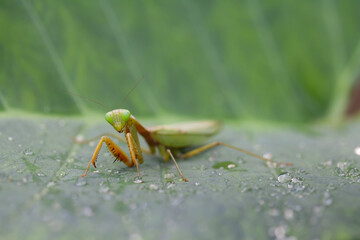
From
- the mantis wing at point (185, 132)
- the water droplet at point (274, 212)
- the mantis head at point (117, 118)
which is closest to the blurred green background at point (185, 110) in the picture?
the water droplet at point (274, 212)

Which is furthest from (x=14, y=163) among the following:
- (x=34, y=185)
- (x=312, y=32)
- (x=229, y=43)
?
(x=312, y=32)

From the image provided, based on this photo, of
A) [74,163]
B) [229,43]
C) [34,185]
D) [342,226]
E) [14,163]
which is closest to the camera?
[342,226]

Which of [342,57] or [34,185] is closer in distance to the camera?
[34,185]

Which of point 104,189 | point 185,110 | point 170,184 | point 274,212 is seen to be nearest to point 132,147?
point 170,184

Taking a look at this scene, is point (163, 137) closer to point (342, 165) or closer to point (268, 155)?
point (268, 155)

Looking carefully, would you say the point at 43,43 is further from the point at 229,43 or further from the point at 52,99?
the point at 229,43

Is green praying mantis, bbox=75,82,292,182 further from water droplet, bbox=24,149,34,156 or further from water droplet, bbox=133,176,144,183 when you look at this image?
water droplet, bbox=24,149,34,156
